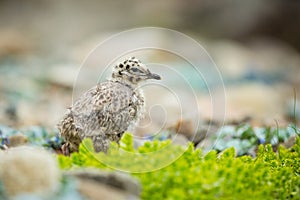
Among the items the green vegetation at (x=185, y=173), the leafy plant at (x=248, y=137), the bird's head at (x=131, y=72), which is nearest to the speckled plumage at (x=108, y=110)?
the bird's head at (x=131, y=72)

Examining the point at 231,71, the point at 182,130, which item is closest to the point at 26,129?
the point at 182,130

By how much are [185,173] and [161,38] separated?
1399cm

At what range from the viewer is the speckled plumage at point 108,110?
5691mm

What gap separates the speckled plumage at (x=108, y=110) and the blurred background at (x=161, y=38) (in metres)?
8.26

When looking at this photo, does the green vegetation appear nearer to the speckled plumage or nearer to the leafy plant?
the speckled plumage

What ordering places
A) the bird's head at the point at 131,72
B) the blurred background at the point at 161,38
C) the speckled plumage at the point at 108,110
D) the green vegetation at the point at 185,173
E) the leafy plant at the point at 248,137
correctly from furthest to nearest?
the blurred background at the point at 161,38
the leafy plant at the point at 248,137
the bird's head at the point at 131,72
the speckled plumage at the point at 108,110
the green vegetation at the point at 185,173

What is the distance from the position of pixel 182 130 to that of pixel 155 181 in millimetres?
3640

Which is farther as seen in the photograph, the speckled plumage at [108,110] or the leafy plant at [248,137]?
the leafy plant at [248,137]

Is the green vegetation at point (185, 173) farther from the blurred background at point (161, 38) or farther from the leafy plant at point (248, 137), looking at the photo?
the blurred background at point (161, 38)

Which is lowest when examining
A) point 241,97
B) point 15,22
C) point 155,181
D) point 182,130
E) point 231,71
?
point 155,181

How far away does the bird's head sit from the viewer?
604 centimetres

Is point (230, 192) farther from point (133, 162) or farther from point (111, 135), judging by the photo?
point (111, 135)

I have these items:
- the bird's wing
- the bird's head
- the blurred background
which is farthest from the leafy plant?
the blurred background

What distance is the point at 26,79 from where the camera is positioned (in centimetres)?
1491
